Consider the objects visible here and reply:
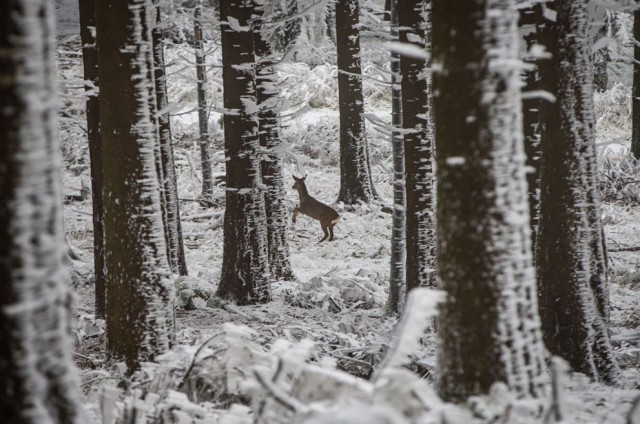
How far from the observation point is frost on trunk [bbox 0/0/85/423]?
1.98 meters

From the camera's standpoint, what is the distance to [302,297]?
8.97 m

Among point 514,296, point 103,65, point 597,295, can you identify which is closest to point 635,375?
point 597,295

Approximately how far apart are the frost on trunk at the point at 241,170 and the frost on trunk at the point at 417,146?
93.3 inches

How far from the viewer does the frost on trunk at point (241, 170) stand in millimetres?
8352

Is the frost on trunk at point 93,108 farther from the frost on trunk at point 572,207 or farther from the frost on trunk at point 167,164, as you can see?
the frost on trunk at point 572,207

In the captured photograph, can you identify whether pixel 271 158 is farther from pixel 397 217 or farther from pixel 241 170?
pixel 397 217

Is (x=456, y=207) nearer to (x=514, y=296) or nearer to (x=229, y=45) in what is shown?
(x=514, y=296)

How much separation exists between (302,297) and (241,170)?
229cm

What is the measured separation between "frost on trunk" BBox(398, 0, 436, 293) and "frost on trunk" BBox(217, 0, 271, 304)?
2370mm

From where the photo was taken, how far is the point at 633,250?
38.6ft

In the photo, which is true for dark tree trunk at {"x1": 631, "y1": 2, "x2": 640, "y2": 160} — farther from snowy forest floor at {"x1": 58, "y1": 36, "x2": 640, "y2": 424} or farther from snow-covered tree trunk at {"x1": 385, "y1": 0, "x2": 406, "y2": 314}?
snow-covered tree trunk at {"x1": 385, "y1": 0, "x2": 406, "y2": 314}

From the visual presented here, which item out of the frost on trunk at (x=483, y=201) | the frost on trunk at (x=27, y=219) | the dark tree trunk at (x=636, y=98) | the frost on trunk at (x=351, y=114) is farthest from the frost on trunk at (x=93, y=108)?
the dark tree trunk at (x=636, y=98)

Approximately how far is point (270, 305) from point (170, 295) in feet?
12.0

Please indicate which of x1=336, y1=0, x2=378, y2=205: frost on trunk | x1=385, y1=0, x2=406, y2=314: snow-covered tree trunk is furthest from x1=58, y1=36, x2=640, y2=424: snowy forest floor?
x1=336, y1=0, x2=378, y2=205: frost on trunk
